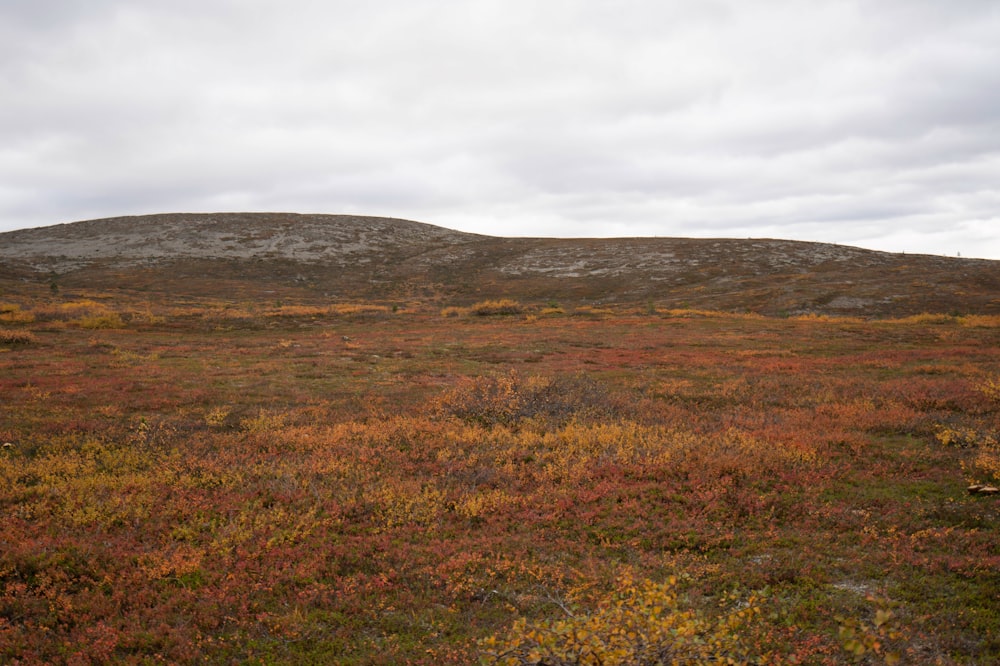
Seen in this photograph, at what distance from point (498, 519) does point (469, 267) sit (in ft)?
269

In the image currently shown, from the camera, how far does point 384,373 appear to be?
23.3 metres

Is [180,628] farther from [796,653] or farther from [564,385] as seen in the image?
[564,385]

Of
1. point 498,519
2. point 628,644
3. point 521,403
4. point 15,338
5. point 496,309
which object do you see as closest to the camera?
point 628,644

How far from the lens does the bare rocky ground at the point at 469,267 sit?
5819 centimetres

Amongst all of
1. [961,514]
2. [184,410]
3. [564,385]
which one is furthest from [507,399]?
[961,514]

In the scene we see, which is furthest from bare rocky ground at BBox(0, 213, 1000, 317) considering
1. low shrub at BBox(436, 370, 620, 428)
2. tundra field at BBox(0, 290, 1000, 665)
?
low shrub at BBox(436, 370, 620, 428)

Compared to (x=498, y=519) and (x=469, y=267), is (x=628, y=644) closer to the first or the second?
(x=498, y=519)

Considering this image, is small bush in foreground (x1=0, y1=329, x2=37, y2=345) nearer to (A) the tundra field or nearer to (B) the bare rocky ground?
(A) the tundra field

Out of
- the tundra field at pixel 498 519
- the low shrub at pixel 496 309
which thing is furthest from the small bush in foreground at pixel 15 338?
the low shrub at pixel 496 309

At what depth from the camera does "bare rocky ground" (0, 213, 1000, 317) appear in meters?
58.2

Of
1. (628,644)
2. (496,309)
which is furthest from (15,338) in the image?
(628,644)

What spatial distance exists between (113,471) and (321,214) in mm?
114940

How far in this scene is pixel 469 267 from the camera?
296 feet

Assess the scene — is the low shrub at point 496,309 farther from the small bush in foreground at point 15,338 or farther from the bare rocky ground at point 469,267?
the small bush in foreground at point 15,338
